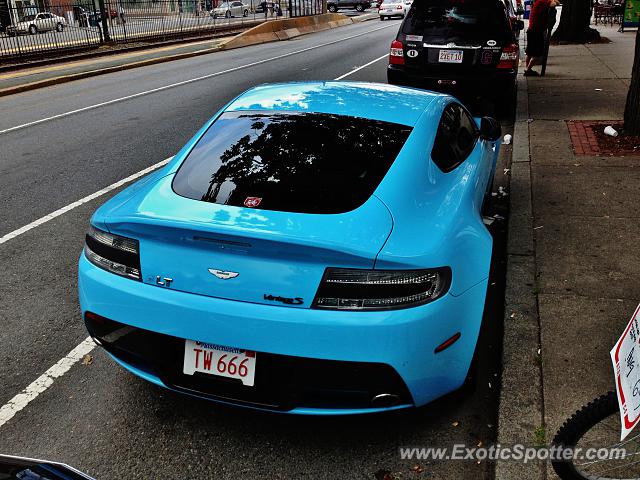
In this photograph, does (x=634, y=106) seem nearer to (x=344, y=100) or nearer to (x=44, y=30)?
(x=344, y=100)

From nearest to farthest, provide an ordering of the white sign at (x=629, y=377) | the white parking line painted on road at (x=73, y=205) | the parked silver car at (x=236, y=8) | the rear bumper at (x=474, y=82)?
the white sign at (x=629, y=377) → the white parking line painted on road at (x=73, y=205) → the rear bumper at (x=474, y=82) → the parked silver car at (x=236, y=8)

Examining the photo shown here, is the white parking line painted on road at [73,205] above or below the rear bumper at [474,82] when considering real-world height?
below

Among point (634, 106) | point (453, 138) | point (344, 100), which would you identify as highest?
point (344, 100)

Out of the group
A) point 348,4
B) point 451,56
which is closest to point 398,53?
point 451,56

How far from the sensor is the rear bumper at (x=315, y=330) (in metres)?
2.55

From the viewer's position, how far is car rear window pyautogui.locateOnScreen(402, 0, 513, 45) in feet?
30.7

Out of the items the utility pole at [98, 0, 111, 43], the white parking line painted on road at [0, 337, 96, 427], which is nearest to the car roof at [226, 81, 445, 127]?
the white parking line painted on road at [0, 337, 96, 427]

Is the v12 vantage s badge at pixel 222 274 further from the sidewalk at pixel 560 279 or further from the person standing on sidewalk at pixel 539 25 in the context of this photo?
the person standing on sidewalk at pixel 539 25

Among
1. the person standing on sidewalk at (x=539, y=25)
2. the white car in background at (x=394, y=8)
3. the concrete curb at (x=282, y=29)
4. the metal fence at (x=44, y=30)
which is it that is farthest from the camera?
the white car in background at (x=394, y=8)

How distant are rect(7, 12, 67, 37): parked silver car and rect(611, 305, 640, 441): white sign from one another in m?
23.3

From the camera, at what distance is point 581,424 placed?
2506 millimetres

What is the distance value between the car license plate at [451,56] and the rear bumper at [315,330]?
7156 millimetres

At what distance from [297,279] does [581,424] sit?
1253 mm

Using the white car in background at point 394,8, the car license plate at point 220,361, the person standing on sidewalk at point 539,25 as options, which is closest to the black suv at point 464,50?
the person standing on sidewalk at point 539,25
